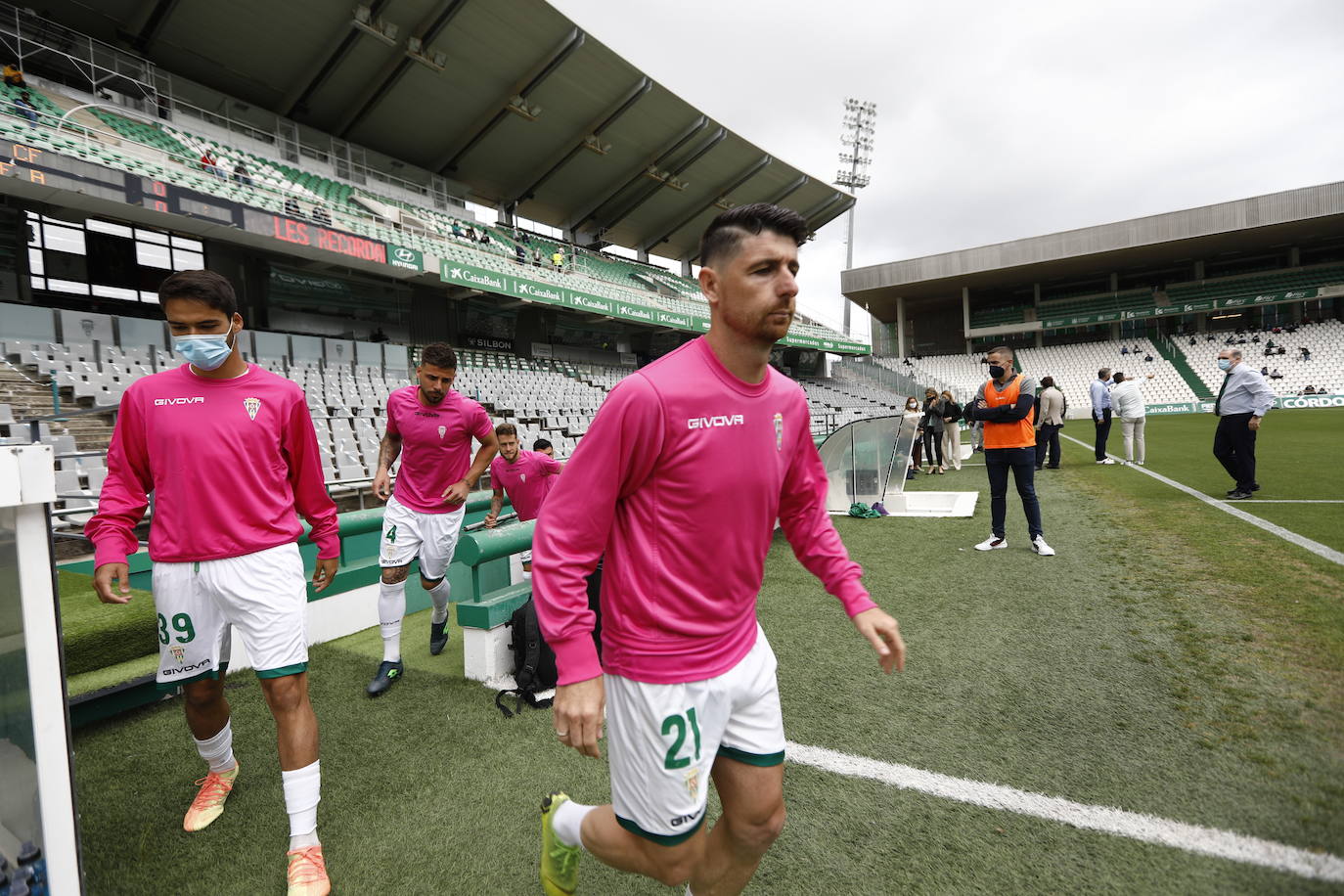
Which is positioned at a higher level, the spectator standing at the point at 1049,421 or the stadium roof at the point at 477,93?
the stadium roof at the point at 477,93

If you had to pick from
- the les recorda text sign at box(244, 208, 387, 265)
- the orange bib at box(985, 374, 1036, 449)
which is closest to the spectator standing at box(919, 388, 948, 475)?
the orange bib at box(985, 374, 1036, 449)

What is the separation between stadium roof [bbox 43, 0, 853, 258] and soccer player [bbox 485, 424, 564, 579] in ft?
61.4

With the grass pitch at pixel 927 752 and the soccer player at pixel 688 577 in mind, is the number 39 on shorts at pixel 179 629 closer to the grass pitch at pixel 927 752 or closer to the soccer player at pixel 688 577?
the grass pitch at pixel 927 752

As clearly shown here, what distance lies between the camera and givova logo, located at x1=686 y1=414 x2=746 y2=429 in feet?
4.37

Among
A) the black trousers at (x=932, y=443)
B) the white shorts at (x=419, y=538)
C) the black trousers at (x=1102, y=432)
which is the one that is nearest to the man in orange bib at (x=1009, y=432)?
the white shorts at (x=419, y=538)

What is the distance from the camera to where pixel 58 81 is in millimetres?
14844

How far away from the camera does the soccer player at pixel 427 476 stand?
3730 mm

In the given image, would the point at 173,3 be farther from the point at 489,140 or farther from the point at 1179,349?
the point at 1179,349

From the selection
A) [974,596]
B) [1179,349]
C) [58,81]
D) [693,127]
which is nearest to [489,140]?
[693,127]

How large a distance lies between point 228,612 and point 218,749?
704mm

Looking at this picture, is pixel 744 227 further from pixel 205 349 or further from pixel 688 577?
pixel 205 349

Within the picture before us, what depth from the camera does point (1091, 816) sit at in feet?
6.79

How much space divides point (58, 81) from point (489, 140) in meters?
12.0

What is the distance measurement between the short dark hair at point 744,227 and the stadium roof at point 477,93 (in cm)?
2158
